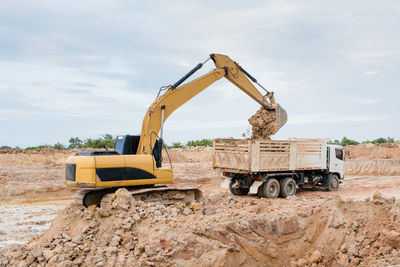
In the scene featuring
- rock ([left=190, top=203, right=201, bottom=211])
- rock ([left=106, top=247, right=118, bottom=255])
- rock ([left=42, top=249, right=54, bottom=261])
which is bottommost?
rock ([left=42, top=249, right=54, bottom=261])

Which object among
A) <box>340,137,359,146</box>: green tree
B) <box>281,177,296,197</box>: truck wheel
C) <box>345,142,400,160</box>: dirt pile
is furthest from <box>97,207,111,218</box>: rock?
<box>340,137,359,146</box>: green tree

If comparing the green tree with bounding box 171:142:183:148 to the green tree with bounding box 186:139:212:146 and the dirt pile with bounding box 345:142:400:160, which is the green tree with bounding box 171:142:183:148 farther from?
the dirt pile with bounding box 345:142:400:160

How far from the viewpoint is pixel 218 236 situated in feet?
25.3

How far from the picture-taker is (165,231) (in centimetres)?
742

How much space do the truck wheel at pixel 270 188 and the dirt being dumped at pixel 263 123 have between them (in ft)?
5.90

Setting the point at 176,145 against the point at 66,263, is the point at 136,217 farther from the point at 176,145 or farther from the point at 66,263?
the point at 176,145

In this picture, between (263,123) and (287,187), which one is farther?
(263,123)

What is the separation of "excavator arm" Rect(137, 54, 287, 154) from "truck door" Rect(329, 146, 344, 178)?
3442 mm

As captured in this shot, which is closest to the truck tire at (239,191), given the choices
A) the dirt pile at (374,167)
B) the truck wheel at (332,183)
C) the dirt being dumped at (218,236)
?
the truck wheel at (332,183)

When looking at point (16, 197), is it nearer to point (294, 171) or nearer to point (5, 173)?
point (5, 173)

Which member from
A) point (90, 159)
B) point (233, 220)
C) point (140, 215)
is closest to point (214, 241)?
point (233, 220)

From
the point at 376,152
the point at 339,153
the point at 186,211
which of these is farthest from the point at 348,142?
the point at 186,211

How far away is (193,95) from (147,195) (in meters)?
3.49

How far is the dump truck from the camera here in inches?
529
